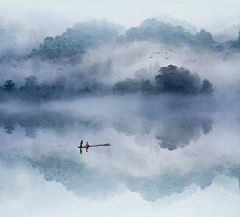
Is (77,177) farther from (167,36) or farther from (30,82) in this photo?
(167,36)

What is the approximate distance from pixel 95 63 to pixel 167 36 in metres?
35.3

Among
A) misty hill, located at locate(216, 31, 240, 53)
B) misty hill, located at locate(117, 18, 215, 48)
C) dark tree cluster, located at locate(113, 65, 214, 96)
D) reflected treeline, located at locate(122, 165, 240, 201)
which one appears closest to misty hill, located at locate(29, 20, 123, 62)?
misty hill, located at locate(117, 18, 215, 48)

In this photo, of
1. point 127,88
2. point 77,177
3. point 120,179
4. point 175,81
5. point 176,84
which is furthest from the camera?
point 127,88

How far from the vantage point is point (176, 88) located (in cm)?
6153

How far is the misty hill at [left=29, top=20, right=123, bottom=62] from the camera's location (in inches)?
3871

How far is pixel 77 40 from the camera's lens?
111438 millimetres

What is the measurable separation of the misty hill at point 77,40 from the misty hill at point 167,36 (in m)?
13.8

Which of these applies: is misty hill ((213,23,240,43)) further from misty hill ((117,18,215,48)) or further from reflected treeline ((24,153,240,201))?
reflected treeline ((24,153,240,201))

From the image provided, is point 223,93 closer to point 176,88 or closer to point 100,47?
point 176,88

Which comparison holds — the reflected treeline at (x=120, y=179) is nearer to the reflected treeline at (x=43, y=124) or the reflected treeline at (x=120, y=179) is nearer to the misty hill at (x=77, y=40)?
the reflected treeline at (x=43, y=124)

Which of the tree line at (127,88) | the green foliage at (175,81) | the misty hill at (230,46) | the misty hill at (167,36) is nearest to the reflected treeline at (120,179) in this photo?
the green foliage at (175,81)

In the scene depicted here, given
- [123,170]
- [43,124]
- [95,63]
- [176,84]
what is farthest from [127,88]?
[123,170]

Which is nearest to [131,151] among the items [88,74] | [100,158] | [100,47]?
[100,158]

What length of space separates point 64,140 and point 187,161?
929 cm
